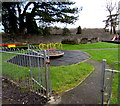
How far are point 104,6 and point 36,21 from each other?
21571 millimetres

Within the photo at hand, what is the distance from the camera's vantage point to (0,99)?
9.27ft

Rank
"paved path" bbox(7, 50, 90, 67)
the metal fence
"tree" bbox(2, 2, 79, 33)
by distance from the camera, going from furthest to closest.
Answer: "tree" bbox(2, 2, 79, 33)
"paved path" bbox(7, 50, 90, 67)
the metal fence

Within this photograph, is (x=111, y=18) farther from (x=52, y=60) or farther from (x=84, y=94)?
(x=84, y=94)

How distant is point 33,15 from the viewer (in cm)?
1861

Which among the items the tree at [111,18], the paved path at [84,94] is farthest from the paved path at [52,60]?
the tree at [111,18]

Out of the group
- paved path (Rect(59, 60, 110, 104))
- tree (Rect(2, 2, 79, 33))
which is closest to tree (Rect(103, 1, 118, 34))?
tree (Rect(2, 2, 79, 33))

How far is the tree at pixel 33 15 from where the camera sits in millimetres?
17359

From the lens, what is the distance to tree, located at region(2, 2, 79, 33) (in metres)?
17.4

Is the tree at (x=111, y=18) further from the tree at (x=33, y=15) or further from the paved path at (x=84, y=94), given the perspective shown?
the paved path at (x=84, y=94)

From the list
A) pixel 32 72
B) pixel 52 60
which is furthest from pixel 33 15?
pixel 32 72

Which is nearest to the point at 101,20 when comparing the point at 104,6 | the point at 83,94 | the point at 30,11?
the point at 104,6

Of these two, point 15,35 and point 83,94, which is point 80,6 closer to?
point 15,35

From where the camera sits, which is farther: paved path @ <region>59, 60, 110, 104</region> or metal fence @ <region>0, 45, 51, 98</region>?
metal fence @ <region>0, 45, 51, 98</region>

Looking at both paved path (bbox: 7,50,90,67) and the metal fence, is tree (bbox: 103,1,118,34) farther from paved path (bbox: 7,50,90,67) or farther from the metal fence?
the metal fence
